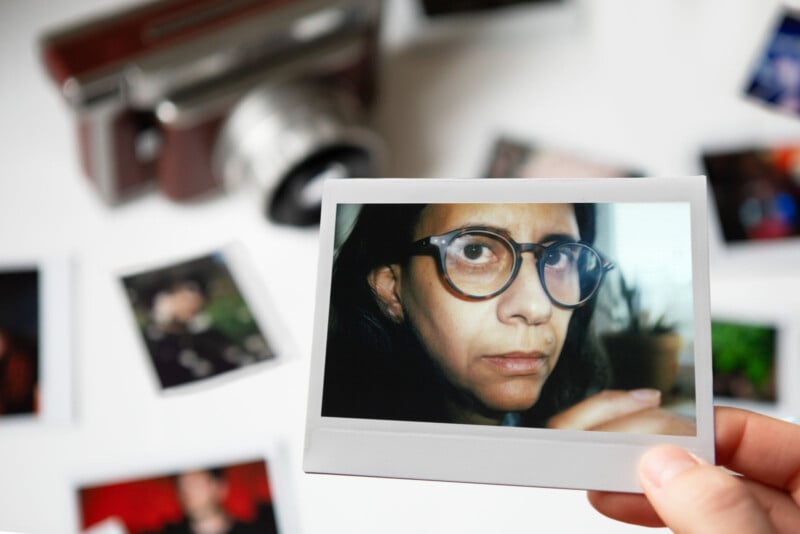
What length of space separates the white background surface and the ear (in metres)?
0.20

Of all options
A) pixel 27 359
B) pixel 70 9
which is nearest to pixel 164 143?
pixel 27 359

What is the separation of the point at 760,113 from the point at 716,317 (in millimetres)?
237

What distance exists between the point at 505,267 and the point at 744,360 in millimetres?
298

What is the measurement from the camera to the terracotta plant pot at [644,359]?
0.43 metres

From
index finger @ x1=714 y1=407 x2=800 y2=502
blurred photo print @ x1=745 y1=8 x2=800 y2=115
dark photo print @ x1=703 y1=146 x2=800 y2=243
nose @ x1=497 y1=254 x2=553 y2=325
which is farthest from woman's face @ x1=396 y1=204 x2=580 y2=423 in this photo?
blurred photo print @ x1=745 y1=8 x2=800 y2=115

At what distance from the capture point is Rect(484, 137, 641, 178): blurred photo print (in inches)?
29.5

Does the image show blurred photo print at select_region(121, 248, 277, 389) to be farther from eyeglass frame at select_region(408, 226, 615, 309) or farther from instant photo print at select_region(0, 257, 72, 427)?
eyeglass frame at select_region(408, 226, 615, 309)

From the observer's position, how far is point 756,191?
28.6 inches

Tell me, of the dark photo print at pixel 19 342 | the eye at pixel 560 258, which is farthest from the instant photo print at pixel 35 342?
the eye at pixel 560 258

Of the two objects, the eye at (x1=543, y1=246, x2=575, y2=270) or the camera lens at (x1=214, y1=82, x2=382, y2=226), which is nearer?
the eye at (x1=543, y1=246, x2=575, y2=270)

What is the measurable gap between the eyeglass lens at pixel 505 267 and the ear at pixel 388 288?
0.03 m

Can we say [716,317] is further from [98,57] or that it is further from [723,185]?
[98,57]

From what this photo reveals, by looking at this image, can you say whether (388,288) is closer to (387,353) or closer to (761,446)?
(387,353)

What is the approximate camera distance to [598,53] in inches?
33.3
